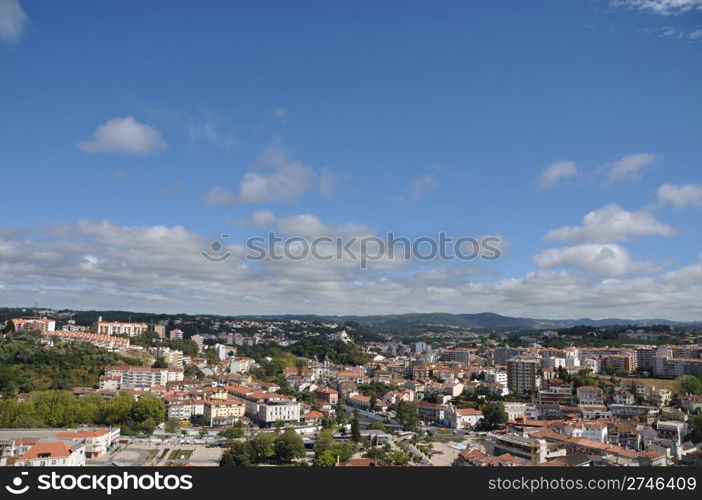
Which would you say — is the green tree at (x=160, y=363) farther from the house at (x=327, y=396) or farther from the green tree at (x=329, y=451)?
the green tree at (x=329, y=451)

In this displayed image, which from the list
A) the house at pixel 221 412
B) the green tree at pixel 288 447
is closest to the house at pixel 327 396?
the house at pixel 221 412

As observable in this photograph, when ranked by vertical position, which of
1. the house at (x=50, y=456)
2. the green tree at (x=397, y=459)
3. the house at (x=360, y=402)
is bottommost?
the house at (x=360, y=402)

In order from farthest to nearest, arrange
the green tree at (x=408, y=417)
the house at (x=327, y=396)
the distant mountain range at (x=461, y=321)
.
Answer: the distant mountain range at (x=461, y=321)
the house at (x=327, y=396)
the green tree at (x=408, y=417)

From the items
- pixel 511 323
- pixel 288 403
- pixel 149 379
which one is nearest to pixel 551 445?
pixel 288 403

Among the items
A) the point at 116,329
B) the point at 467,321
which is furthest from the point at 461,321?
the point at 116,329

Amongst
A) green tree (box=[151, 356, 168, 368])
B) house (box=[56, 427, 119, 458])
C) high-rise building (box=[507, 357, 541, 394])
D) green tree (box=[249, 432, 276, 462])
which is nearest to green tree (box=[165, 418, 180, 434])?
house (box=[56, 427, 119, 458])

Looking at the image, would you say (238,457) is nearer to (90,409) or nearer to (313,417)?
(90,409)

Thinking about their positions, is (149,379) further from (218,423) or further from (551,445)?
(551,445)
